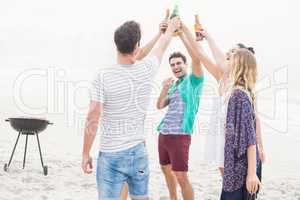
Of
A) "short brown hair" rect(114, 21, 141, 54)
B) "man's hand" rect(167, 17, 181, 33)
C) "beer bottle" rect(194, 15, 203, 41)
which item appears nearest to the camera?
"short brown hair" rect(114, 21, 141, 54)

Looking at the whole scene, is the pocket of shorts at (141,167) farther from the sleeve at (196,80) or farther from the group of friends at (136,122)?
the sleeve at (196,80)

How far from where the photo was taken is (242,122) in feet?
9.07

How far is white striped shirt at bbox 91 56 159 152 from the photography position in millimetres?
2842

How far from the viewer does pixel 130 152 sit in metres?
2.96

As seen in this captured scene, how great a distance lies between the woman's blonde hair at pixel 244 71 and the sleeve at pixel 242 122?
8 cm

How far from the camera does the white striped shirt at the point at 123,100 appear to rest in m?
2.84

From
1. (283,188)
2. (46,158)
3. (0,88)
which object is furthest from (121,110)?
(0,88)

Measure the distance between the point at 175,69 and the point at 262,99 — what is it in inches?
695

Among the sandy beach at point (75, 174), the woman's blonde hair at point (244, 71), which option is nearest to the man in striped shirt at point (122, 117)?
the woman's blonde hair at point (244, 71)

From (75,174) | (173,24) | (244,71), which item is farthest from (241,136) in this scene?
(75,174)

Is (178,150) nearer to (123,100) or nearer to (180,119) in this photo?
(180,119)

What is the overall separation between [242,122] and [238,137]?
108mm

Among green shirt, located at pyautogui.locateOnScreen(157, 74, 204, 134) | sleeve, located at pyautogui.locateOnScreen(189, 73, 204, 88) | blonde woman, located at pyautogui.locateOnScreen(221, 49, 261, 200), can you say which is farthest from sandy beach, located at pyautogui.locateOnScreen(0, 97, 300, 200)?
blonde woman, located at pyautogui.locateOnScreen(221, 49, 261, 200)

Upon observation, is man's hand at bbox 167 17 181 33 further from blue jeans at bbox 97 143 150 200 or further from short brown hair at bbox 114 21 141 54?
blue jeans at bbox 97 143 150 200
